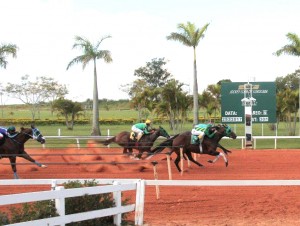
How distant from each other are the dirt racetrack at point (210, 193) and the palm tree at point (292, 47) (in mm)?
13751

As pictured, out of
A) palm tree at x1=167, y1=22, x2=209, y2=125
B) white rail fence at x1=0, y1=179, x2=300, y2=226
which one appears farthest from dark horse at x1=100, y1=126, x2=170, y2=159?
palm tree at x1=167, y1=22, x2=209, y2=125

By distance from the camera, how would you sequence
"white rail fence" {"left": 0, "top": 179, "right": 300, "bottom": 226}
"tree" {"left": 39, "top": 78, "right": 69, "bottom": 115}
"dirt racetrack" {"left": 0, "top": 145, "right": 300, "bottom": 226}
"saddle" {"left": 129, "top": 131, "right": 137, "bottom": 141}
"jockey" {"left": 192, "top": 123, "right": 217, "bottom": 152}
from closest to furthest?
"white rail fence" {"left": 0, "top": 179, "right": 300, "bottom": 226} < "dirt racetrack" {"left": 0, "top": 145, "right": 300, "bottom": 226} < "jockey" {"left": 192, "top": 123, "right": 217, "bottom": 152} < "saddle" {"left": 129, "top": 131, "right": 137, "bottom": 141} < "tree" {"left": 39, "top": 78, "right": 69, "bottom": 115}

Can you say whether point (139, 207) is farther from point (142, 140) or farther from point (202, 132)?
point (142, 140)

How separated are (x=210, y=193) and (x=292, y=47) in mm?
23471

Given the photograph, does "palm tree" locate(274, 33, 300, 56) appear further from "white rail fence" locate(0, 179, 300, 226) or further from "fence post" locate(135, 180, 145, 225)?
"fence post" locate(135, 180, 145, 225)

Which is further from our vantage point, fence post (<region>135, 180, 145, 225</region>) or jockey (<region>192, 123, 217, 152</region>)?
jockey (<region>192, 123, 217, 152</region>)

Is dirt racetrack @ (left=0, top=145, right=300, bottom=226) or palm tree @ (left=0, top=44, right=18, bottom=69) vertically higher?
palm tree @ (left=0, top=44, right=18, bottom=69)

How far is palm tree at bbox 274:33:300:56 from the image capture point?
33.4m

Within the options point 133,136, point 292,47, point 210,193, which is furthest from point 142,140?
point 292,47

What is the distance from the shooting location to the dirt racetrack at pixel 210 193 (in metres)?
9.52

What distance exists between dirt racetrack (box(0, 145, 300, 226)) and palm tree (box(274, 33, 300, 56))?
1375 cm

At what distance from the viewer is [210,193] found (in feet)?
39.7

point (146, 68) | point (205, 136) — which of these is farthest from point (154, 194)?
point (146, 68)

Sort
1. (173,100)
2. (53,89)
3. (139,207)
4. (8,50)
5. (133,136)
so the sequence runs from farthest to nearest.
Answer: (53,89), (173,100), (8,50), (133,136), (139,207)
